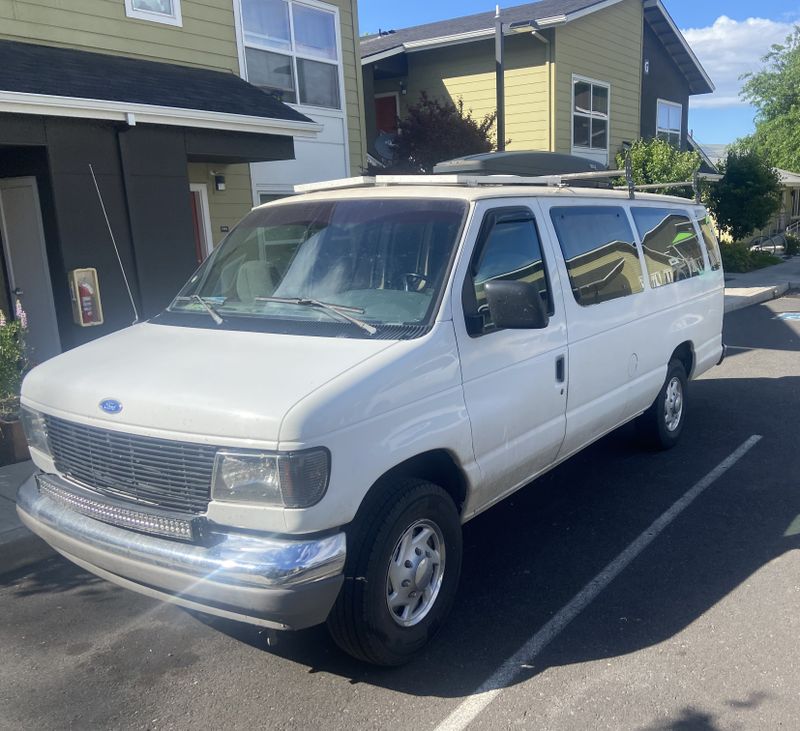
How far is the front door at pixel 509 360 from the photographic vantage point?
369cm

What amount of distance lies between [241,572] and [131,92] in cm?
681

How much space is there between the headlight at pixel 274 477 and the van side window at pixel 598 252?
2308mm

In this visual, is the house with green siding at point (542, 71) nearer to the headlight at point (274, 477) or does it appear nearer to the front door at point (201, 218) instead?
the front door at point (201, 218)

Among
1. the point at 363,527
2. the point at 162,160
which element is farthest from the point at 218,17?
the point at 363,527

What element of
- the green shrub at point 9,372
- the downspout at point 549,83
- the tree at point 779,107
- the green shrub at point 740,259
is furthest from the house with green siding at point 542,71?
the tree at point 779,107

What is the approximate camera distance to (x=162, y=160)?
338 inches

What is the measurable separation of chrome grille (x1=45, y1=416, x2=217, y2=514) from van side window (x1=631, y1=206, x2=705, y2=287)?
3.89 m

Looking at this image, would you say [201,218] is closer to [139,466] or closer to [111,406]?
[111,406]

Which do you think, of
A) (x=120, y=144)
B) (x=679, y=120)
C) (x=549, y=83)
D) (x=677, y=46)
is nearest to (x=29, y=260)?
(x=120, y=144)

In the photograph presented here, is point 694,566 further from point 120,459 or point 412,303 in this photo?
point 120,459

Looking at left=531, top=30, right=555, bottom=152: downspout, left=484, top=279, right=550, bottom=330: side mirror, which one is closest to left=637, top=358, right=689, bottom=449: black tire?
left=484, top=279, right=550, bottom=330: side mirror

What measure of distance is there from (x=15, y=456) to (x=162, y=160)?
12.7 ft

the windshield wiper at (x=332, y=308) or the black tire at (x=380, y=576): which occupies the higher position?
the windshield wiper at (x=332, y=308)

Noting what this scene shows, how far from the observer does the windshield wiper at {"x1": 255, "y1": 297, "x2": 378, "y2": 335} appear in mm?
3498
